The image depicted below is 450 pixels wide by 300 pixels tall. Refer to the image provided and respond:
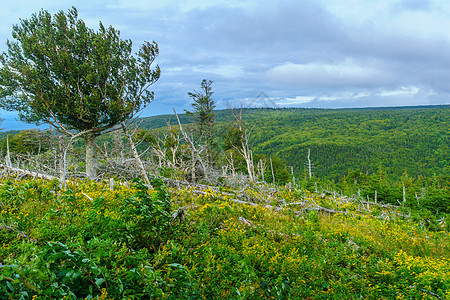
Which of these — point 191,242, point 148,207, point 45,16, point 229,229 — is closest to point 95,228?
point 148,207

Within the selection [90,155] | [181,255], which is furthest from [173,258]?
[90,155]

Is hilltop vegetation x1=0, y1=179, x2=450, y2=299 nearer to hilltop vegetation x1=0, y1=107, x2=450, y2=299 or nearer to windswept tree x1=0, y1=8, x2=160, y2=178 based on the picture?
hilltop vegetation x1=0, y1=107, x2=450, y2=299

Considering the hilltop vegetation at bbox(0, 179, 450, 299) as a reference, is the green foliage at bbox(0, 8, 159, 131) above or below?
above

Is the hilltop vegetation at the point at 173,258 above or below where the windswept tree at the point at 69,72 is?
below

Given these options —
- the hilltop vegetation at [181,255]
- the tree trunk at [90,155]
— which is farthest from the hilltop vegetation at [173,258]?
the tree trunk at [90,155]

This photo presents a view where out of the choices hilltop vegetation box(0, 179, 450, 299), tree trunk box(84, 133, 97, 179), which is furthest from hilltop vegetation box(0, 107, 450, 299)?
tree trunk box(84, 133, 97, 179)

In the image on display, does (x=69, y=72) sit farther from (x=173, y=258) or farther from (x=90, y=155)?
(x=173, y=258)

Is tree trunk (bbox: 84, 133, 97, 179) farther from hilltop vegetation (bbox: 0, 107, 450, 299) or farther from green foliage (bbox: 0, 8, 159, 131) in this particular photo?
hilltop vegetation (bbox: 0, 107, 450, 299)

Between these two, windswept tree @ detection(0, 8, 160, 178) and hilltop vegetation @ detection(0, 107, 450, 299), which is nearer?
hilltop vegetation @ detection(0, 107, 450, 299)

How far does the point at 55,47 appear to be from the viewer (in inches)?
396

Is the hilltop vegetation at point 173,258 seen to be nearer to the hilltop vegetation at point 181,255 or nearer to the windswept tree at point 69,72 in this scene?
the hilltop vegetation at point 181,255

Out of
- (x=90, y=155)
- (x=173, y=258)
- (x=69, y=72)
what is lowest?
(x=173, y=258)

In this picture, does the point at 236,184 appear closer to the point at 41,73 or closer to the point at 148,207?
the point at 148,207

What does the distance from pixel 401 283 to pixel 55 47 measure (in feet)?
48.4
